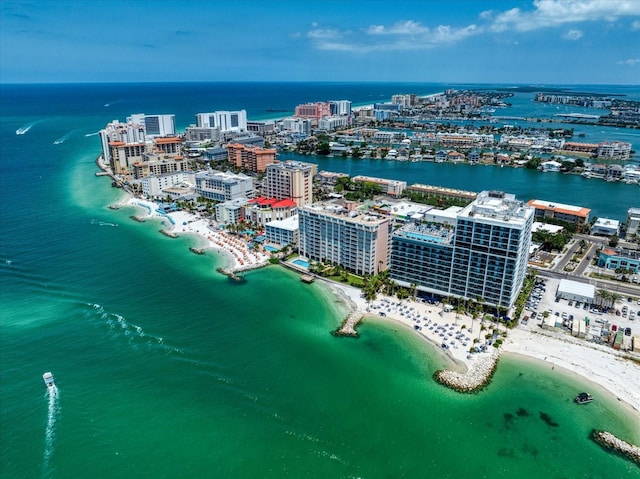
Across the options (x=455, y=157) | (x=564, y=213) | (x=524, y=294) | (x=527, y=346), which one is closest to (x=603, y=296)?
(x=524, y=294)

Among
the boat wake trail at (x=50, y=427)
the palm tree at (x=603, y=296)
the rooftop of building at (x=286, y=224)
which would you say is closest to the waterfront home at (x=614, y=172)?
the palm tree at (x=603, y=296)

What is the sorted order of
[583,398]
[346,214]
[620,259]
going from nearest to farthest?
[583,398] → [620,259] → [346,214]

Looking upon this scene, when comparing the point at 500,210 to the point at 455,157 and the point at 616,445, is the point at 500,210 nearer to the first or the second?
the point at 616,445

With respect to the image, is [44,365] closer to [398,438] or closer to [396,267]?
[398,438]

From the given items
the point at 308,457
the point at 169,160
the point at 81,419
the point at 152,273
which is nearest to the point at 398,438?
the point at 308,457

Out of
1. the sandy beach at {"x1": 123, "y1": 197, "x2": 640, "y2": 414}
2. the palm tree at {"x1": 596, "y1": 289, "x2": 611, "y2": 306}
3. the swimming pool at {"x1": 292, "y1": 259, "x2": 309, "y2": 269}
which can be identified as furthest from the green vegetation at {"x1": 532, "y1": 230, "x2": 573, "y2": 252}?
the swimming pool at {"x1": 292, "y1": 259, "x2": 309, "y2": 269}

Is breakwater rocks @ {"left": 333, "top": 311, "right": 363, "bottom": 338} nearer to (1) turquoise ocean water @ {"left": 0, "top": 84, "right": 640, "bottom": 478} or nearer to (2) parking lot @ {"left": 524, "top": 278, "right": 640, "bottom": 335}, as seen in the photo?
(1) turquoise ocean water @ {"left": 0, "top": 84, "right": 640, "bottom": 478}
